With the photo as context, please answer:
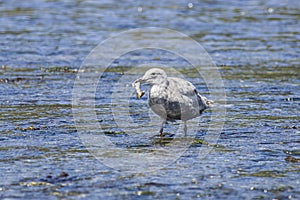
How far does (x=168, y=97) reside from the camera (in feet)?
30.7

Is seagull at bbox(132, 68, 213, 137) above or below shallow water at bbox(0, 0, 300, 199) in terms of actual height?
above

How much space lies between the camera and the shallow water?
24.7 ft

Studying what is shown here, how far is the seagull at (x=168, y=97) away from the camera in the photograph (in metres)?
9.37

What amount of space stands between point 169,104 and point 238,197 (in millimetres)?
2489

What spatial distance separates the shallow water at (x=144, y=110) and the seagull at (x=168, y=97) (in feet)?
1.31

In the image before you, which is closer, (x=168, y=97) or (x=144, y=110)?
(x=168, y=97)

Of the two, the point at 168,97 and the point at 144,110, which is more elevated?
Answer: the point at 168,97

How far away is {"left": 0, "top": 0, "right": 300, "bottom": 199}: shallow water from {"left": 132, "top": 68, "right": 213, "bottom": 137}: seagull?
A: 40cm

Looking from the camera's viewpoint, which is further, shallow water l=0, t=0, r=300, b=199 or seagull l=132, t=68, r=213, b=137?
seagull l=132, t=68, r=213, b=137

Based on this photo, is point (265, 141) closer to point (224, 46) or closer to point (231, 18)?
point (224, 46)

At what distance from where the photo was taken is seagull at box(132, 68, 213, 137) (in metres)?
9.37

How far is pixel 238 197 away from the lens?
23.4 ft

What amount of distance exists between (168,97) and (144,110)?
219 centimetres

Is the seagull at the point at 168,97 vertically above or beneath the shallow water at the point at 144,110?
above
